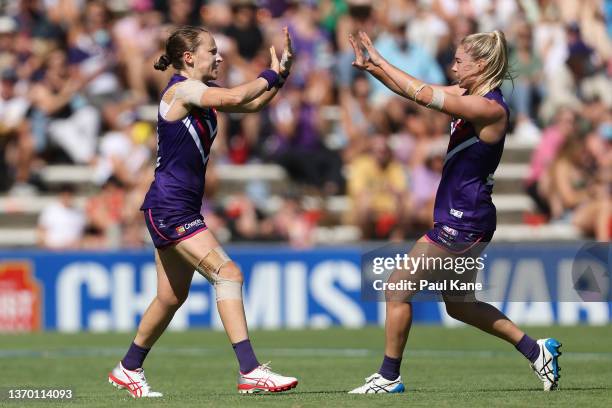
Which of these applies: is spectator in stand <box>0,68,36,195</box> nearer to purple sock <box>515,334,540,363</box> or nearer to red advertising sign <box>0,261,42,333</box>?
red advertising sign <box>0,261,42,333</box>

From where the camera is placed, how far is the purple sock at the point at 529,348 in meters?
8.86

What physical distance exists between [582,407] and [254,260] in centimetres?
1008

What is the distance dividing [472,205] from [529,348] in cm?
101

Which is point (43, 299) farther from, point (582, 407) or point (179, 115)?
point (582, 407)

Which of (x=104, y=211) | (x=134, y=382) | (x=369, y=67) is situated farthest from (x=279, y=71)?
(x=104, y=211)

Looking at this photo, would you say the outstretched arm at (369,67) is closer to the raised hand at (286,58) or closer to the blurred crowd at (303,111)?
the raised hand at (286,58)

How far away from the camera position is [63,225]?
19141 mm

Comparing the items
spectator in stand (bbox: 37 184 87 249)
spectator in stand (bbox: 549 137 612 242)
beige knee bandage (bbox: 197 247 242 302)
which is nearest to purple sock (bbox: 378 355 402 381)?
beige knee bandage (bbox: 197 247 242 302)

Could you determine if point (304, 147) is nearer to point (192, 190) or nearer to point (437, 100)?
point (192, 190)

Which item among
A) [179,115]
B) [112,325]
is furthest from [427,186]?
[179,115]

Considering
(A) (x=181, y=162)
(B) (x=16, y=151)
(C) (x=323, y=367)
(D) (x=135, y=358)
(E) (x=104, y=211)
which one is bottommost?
(C) (x=323, y=367)

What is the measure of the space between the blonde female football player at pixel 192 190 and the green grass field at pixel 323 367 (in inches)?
17.0

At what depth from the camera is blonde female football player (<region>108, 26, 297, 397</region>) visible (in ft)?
28.3

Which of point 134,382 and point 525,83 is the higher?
point 525,83
